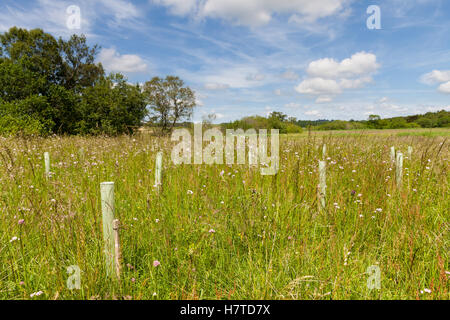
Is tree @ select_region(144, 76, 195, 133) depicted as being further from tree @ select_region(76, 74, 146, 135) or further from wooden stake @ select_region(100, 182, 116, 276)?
wooden stake @ select_region(100, 182, 116, 276)

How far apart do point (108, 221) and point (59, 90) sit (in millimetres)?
28444

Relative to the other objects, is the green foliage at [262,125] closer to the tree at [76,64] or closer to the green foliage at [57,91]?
the green foliage at [57,91]

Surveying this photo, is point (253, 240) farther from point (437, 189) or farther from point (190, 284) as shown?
point (437, 189)

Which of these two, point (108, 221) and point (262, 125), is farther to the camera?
point (262, 125)

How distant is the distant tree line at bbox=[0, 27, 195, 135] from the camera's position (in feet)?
70.9

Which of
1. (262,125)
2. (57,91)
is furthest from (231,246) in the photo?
(57,91)

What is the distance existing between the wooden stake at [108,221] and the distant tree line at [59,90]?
62.1ft

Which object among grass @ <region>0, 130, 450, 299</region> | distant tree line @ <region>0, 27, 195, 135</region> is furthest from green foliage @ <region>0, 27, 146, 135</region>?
grass @ <region>0, 130, 450, 299</region>

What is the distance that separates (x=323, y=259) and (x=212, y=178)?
236 centimetres

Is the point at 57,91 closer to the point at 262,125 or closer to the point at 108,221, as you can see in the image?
the point at 262,125

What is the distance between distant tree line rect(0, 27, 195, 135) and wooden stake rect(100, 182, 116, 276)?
18.9 m

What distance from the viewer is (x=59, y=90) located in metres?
24.3
